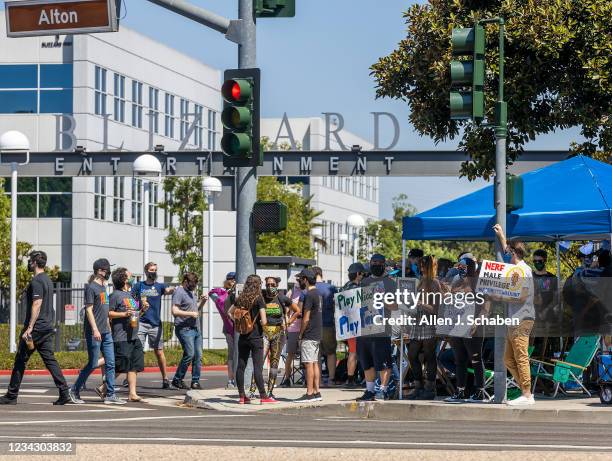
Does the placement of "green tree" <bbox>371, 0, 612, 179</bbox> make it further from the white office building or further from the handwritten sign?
the white office building

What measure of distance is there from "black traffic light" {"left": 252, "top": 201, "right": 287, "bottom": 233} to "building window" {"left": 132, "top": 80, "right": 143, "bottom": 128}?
50859 millimetres

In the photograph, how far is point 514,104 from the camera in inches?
975

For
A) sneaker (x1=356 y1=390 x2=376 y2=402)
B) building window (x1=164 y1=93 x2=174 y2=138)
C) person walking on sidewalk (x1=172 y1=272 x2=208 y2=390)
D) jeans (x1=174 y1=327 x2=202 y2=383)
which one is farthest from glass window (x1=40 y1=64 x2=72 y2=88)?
sneaker (x1=356 y1=390 x2=376 y2=402)

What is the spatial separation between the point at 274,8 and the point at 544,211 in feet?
15.0

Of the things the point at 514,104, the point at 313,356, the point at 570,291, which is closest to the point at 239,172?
the point at 313,356

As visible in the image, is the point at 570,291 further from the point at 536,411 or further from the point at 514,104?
the point at 514,104

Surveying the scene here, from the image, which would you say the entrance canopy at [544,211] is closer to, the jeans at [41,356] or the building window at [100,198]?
the jeans at [41,356]

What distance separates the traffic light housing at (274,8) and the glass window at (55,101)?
4646 centimetres

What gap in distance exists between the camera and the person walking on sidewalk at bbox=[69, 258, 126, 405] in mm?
18922

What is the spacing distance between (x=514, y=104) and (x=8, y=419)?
39.5 ft

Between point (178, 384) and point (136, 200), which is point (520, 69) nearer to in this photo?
point (178, 384)

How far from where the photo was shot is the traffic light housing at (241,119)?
59.0ft

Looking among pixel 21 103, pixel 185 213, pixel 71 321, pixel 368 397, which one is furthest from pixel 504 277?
pixel 21 103

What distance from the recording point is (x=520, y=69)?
24.5 m
